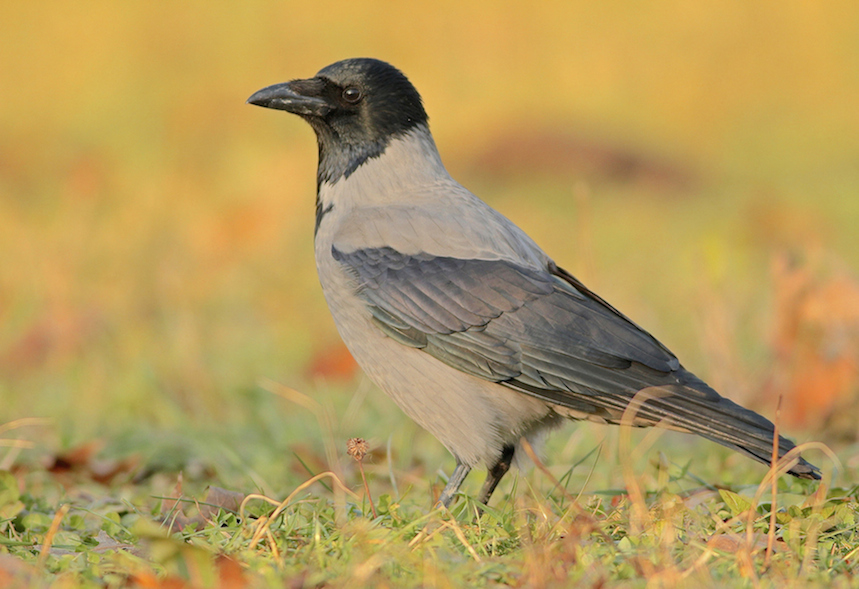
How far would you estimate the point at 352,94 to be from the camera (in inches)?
159

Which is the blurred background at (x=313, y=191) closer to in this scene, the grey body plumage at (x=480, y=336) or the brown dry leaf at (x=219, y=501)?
the brown dry leaf at (x=219, y=501)

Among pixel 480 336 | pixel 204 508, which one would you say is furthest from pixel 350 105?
pixel 204 508

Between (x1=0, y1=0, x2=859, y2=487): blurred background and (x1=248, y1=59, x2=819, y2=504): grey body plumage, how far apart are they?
3.04 ft

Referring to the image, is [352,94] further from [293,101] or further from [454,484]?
[454,484]

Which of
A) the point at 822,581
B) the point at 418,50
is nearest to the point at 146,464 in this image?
the point at 822,581

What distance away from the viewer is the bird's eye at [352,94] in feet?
13.2

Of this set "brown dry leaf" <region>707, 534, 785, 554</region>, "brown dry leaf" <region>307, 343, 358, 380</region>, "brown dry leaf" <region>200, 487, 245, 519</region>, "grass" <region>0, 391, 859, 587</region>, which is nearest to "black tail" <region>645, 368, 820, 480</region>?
"grass" <region>0, 391, 859, 587</region>

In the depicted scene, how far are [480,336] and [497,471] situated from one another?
1.79 feet

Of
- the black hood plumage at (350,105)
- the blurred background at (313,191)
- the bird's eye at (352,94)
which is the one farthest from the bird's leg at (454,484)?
the bird's eye at (352,94)

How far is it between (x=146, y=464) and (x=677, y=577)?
107 inches

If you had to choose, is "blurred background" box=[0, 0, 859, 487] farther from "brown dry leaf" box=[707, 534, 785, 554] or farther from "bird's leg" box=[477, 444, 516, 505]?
"brown dry leaf" box=[707, 534, 785, 554]

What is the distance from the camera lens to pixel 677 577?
236cm

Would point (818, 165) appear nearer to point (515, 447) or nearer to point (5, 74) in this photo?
point (515, 447)

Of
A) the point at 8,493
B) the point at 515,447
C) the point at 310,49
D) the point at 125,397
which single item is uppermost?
the point at 310,49
